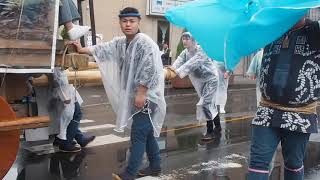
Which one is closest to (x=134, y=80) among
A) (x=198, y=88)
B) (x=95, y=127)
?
(x=198, y=88)

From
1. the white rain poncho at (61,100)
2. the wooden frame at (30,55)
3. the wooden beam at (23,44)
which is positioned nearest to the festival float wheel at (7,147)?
the wooden frame at (30,55)

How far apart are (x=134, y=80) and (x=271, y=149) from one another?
169 centimetres

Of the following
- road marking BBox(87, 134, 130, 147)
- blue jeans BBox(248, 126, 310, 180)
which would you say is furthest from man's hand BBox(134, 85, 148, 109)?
road marking BBox(87, 134, 130, 147)

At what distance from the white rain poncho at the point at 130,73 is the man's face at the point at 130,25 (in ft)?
0.21

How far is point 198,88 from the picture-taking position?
7.48 metres

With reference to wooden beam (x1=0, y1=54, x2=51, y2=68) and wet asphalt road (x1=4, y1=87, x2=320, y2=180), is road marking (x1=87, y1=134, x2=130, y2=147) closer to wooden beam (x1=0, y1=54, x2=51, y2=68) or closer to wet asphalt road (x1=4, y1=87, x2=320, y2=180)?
wet asphalt road (x1=4, y1=87, x2=320, y2=180)

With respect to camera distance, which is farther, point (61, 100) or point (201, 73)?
point (201, 73)

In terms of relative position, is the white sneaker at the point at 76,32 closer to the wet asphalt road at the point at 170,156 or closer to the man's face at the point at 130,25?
the man's face at the point at 130,25

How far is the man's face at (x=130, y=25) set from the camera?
4633 millimetres

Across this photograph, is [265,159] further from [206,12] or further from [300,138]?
[206,12]

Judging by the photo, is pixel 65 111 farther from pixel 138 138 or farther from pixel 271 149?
pixel 271 149

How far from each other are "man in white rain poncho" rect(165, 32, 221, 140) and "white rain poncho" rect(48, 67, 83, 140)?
1516 millimetres

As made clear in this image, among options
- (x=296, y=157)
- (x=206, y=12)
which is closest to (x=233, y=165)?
(x=296, y=157)

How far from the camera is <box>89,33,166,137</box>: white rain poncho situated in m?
4.66
